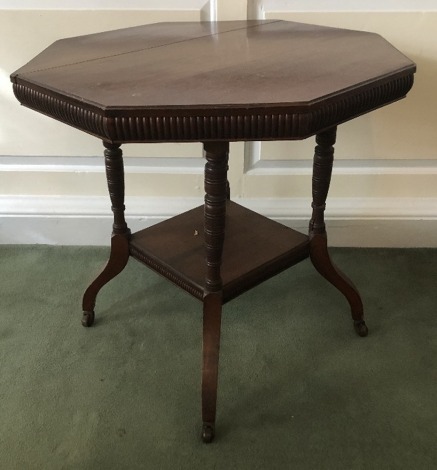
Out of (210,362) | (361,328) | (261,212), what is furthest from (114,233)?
(361,328)

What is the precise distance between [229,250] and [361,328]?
1.15 ft

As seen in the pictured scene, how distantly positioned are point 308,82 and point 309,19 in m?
0.56

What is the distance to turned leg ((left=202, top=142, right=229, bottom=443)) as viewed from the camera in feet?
2.91

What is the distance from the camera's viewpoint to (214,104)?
741mm

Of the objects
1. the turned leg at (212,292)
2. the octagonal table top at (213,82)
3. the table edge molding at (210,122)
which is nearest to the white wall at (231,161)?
the octagonal table top at (213,82)

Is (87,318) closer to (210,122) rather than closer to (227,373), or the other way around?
(227,373)

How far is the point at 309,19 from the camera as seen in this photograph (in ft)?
4.30

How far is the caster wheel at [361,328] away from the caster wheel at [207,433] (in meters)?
0.42

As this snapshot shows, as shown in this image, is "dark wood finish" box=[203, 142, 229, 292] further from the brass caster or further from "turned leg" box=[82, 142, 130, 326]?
the brass caster

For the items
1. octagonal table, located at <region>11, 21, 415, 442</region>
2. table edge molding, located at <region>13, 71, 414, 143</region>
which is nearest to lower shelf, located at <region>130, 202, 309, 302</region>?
octagonal table, located at <region>11, 21, 415, 442</region>

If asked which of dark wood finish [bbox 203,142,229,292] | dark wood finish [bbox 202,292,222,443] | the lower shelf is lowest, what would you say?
dark wood finish [bbox 202,292,222,443]

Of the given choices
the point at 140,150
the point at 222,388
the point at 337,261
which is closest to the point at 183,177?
the point at 140,150

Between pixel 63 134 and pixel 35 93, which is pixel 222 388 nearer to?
pixel 35 93

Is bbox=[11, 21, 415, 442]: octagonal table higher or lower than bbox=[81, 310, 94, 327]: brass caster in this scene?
higher
